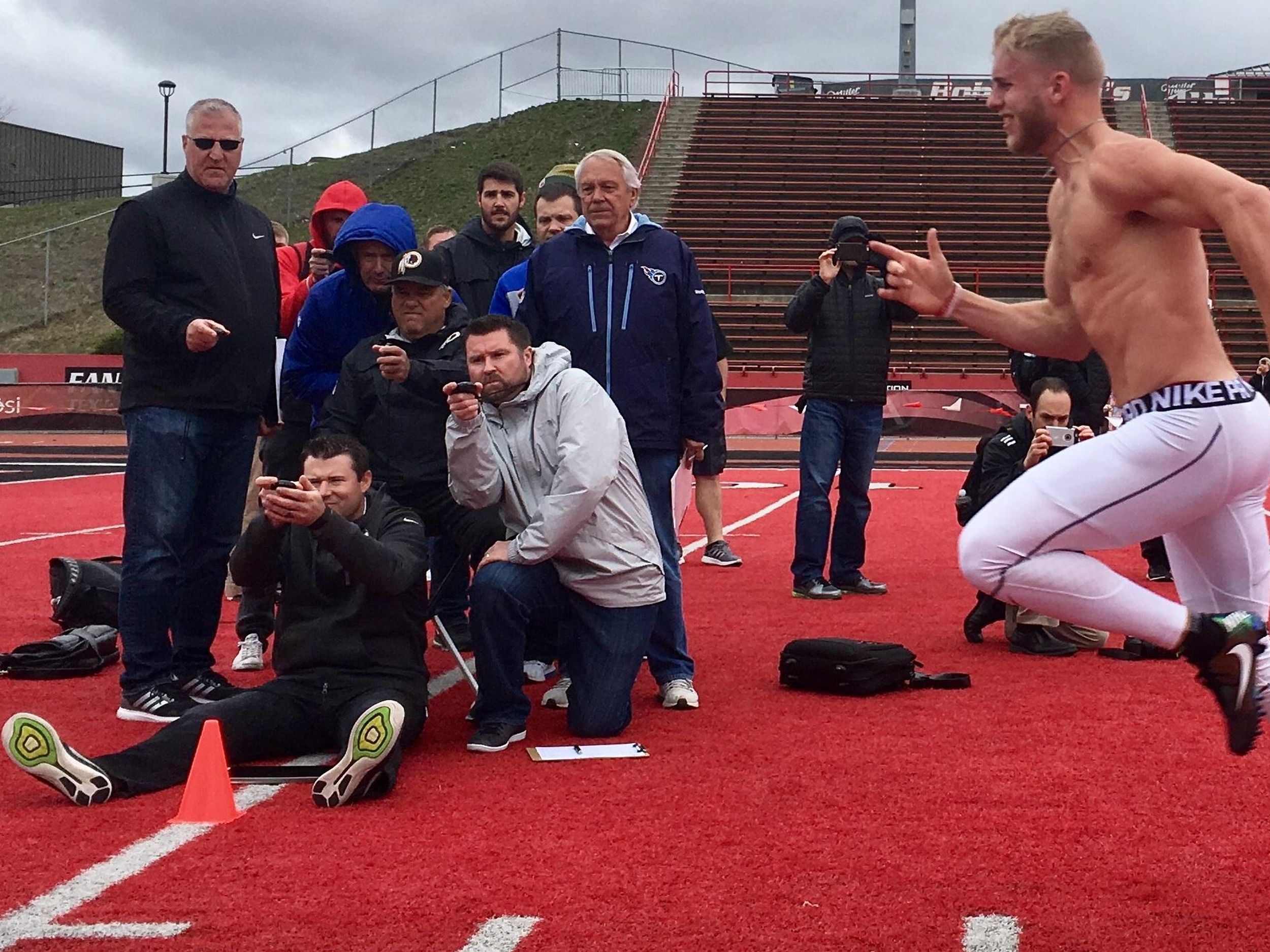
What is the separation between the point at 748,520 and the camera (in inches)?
559

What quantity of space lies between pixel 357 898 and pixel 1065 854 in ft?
5.89

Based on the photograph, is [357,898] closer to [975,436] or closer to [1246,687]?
[1246,687]

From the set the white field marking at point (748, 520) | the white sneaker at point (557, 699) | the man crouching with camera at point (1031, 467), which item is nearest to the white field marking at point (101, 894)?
the white sneaker at point (557, 699)

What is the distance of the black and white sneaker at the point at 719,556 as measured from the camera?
1077 cm

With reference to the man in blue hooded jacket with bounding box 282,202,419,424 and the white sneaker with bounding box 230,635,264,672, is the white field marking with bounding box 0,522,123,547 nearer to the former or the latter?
the white sneaker with bounding box 230,635,264,672

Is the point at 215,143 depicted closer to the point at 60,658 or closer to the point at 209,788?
the point at 60,658

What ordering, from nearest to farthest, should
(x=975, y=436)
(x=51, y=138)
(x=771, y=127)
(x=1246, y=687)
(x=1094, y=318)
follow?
(x=1246, y=687)
(x=1094, y=318)
(x=975, y=436)
(x=771, y=127)
(x=51, y=138)

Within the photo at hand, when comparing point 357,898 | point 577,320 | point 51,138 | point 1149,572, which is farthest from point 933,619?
point 51,138

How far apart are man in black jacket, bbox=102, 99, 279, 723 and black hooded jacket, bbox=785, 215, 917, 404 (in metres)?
3.91

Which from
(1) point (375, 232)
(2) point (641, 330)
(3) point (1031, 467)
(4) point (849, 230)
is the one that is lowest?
(3) point (1031, 467)

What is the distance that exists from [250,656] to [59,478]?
41.8ft

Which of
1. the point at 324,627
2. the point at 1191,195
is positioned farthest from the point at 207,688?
the point at 1191,195

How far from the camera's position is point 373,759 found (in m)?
4.48

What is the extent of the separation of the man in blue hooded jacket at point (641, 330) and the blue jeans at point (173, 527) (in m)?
1.35
